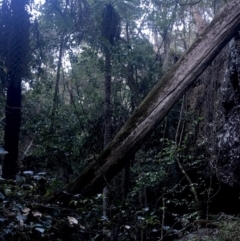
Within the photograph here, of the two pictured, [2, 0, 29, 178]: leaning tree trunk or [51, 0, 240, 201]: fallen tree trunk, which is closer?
[51, 0, 240, 201]: fallen tree trunk

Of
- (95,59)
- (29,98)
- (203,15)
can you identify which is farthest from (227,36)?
(203,15)

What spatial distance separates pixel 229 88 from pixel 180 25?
5865 millimetres

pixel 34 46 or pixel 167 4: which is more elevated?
pixel 167 4

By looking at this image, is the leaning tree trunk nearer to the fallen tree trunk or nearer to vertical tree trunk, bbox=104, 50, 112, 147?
the fallen tree trunk

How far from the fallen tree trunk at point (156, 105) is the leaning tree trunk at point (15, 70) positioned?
6.28ft

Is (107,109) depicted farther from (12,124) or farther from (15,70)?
(15,70)

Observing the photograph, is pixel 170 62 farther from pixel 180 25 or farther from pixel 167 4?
pixel 167 4

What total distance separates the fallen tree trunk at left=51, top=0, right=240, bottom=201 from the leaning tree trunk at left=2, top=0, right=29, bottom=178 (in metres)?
1.91

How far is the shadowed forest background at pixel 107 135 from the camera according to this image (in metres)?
3.16

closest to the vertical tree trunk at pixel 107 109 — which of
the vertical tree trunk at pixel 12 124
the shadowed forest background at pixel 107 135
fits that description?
the shadowed forest background at pixel 107 135

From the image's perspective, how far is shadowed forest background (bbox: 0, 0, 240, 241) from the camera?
3163mm

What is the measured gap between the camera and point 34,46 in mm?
7051

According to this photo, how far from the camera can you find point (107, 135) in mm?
10570

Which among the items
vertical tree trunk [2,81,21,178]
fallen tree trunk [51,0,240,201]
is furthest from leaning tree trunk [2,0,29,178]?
fallen tree trunk [51,0,240,201]
